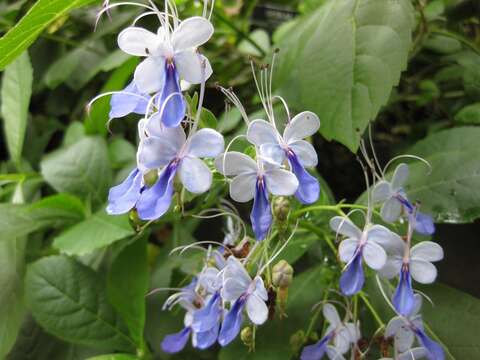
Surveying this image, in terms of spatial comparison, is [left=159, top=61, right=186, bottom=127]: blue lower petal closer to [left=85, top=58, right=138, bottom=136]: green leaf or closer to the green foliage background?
the green foliage background

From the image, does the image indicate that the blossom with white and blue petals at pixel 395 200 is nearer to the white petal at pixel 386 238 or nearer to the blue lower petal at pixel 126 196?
the white petal at pixel 386 238

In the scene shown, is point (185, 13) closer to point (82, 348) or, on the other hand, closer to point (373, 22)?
point (373, 22)

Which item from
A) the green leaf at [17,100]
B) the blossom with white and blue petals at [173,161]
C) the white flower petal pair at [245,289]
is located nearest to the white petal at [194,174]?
the blossom with white and blue petals at [173,161]

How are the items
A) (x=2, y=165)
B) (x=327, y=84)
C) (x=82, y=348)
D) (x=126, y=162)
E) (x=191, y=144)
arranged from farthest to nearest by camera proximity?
(x=2, y=165) → (x=126, y=162) → (x=82, y=348) → (x=327, y=84) → (x=191, y=144)

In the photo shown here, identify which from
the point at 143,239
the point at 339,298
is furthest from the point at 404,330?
the point at 143,239

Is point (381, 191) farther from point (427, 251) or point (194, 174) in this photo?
point (194, 174)

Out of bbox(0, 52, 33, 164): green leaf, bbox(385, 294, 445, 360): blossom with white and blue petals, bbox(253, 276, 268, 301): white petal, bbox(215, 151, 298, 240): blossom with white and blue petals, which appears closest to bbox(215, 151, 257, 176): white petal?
bbox(215, 151, 298, 240): blossom with white and blue petals
